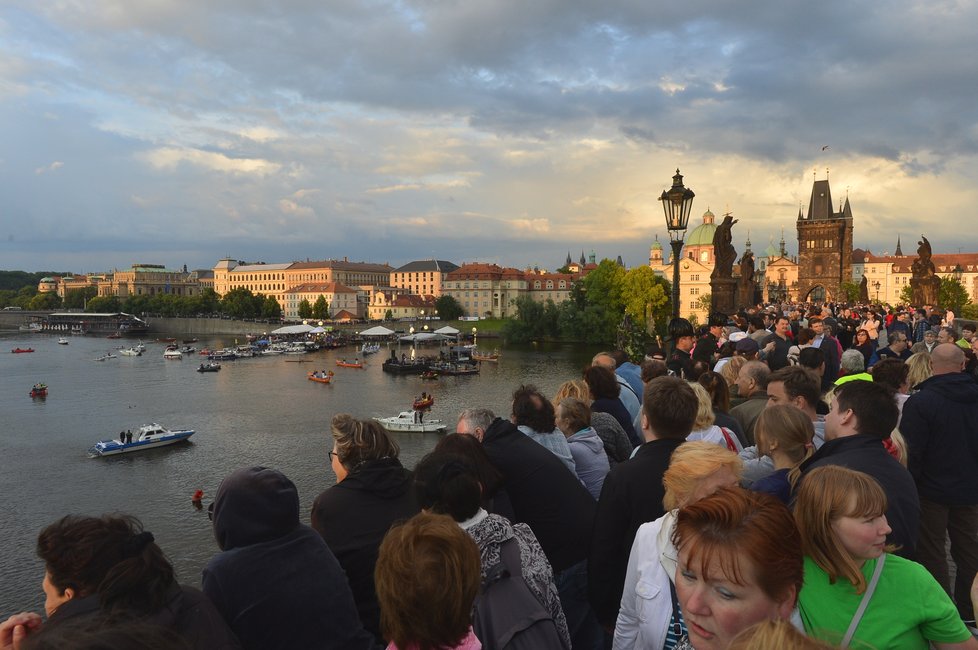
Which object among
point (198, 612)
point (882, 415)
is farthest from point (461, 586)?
point (882, 415)

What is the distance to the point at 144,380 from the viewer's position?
44.5 meters

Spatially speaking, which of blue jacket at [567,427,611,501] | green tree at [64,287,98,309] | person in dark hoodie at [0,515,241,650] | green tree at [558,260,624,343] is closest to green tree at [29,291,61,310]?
green tree at [64,287,98,309]

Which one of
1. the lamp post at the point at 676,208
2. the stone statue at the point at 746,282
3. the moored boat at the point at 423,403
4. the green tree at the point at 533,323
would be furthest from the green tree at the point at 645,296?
the lamp post at the point at 676,208

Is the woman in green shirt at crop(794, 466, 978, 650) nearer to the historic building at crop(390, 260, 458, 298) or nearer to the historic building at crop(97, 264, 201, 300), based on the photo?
the historic building at crop(390, 260, 458, 298)

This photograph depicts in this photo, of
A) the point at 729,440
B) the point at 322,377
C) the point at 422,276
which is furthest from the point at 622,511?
the point at 422,276

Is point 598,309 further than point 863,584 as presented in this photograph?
Yes

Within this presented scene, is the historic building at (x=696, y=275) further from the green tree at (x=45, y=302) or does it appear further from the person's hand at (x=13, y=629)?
the green tree at (x=45, y=302)

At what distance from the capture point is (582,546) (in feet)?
10.6

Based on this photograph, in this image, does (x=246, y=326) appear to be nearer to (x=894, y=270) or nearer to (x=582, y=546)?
(x=894, y=270)

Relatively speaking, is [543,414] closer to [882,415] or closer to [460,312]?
[882,415]

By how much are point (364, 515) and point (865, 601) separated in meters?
2.06

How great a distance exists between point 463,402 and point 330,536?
1306 inches

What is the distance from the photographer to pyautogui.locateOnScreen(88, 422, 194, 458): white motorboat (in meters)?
24.0

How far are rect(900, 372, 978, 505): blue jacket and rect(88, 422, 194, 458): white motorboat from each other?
2658 cm
